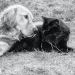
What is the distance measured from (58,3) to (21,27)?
419cm

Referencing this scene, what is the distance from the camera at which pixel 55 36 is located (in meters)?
4.94

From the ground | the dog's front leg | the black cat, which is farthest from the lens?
the black cat

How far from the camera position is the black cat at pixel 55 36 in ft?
16.2

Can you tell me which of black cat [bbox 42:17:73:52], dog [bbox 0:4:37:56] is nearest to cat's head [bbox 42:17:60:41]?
black cat [bbox 42:17:73:52]

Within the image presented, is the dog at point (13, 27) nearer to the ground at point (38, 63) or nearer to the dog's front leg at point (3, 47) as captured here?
the dog's front leg at point (3, 47)

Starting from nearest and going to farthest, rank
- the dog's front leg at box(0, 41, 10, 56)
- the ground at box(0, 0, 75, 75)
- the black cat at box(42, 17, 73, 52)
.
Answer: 1. the ground at box(0, 0, 75, 75)
2. the dog's front leg at box(0, 41, 10, 56)
3. the black cat at box(42, 17, 73, 52)

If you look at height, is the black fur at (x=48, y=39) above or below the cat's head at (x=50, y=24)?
below

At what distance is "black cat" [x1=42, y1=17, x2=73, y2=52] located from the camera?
16.2ft

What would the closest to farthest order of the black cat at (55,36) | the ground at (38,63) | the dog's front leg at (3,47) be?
→ the ground at (38,63) < the dog's front leg at (3,47) < the black cat at (55,36)

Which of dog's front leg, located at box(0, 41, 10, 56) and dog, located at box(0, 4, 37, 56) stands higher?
dog, located at box(0, 4, 37, 56)

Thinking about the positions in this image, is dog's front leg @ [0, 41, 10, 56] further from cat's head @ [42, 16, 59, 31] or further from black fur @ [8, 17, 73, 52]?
cat's head @ [42, 16, 59, 31]

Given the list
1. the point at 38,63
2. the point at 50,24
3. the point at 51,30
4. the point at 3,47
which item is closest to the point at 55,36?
the point at 51,30

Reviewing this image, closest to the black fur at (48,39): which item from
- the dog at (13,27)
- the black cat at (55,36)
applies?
the black cat at (55,36)

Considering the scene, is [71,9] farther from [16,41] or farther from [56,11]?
[16,41]
